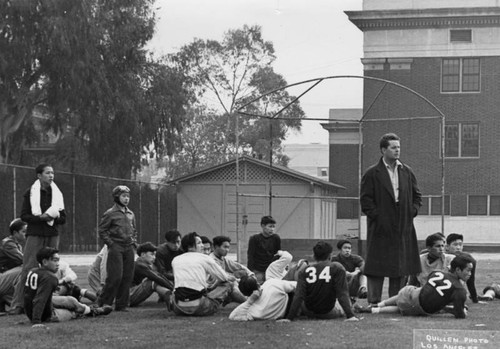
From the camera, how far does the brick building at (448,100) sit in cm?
4347

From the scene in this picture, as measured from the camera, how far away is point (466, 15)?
4366 centimetres

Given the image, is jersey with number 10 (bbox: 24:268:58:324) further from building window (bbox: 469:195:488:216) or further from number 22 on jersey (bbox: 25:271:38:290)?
building window (bbox: 469:195:488:216)

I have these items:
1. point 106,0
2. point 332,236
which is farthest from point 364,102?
point 106,0

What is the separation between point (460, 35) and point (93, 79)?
16.1 m

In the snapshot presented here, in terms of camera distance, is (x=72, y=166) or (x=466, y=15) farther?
(x=466, y=15)

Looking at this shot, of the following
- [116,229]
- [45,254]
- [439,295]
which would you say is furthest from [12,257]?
[439,295]

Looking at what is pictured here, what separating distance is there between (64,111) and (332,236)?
10779 mm

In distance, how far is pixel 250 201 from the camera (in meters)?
36.3

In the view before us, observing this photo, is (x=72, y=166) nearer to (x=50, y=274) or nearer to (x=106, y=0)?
(x=106, y=0)

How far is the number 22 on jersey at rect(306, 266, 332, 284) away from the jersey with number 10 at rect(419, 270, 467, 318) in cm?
111

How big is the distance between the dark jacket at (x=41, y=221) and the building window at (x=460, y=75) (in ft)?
109

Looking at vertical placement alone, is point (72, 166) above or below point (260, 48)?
below

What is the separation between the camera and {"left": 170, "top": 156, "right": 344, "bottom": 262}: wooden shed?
120ft

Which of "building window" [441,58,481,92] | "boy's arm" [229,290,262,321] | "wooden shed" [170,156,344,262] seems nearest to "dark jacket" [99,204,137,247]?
"boy's arm" [229,290,262,321]
